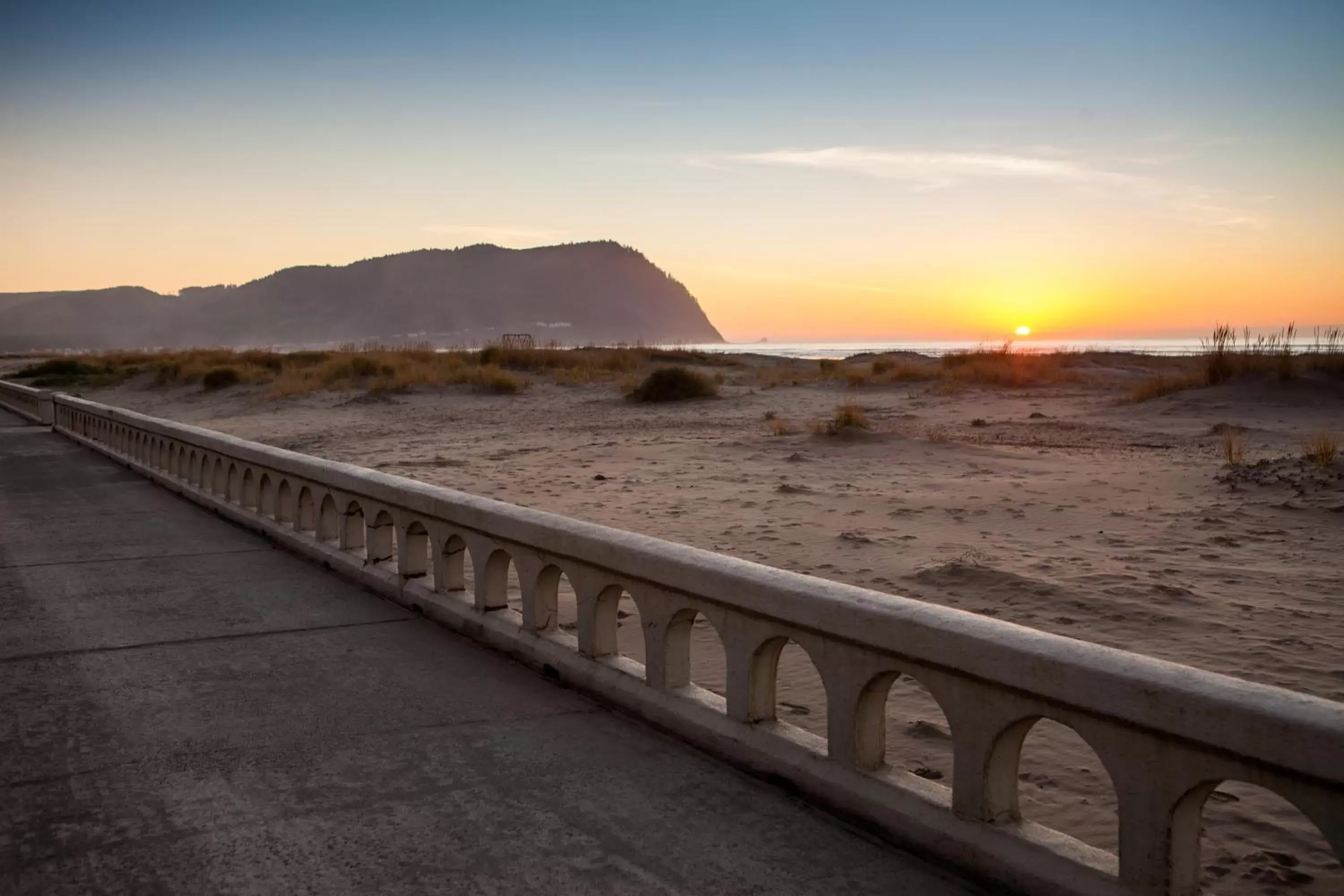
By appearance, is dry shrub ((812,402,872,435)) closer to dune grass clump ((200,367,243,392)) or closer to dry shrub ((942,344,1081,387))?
dry shrub ((942,344,1081,387))

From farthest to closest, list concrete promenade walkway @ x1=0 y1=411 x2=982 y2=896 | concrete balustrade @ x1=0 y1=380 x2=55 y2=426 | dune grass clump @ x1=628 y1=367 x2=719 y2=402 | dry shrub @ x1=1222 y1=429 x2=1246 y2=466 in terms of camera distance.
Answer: dune grass clump @ x1=628 y1=367 x2=719 y2=402 < concrete balustrade @ x1=0 y1=380 x2=55 y2=426 < dry shrub @ x1=1222 y1=429 x2=1246 y2=466 < concrete promenade walkway @ x1=0 y1=411 x2=982 y2=896

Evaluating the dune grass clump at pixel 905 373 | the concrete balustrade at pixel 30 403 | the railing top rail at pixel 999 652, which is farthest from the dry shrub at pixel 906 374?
the railing top rail at pixel 999 652

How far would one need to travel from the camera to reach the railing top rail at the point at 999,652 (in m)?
2.70

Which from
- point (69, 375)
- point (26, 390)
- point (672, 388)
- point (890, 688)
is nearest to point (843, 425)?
point (672, 388)

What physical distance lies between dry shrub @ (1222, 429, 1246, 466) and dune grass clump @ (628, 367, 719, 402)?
13386 mm

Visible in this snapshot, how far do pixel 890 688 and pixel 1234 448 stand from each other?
12581 millimetres

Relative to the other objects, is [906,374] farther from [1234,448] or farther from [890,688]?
[890,688]

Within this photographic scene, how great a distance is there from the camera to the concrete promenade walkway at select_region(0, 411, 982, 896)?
3502mm

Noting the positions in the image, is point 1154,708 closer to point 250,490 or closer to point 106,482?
point 250,490

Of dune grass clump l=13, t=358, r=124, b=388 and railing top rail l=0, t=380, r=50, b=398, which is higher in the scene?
railing top rail l=0, t=380, r=50, b=398

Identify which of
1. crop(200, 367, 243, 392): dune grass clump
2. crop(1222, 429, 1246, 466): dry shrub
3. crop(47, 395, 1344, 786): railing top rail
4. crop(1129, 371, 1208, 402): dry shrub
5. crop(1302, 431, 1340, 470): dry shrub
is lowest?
crop(200, 367, 243, 392): dune grass clump

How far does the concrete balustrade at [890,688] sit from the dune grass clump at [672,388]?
21.6 m

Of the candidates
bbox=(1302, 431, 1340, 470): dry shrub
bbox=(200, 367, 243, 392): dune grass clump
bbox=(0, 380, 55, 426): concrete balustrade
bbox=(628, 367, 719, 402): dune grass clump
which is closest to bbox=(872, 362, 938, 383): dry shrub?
bbox=(628, 367, 719, 402): dune grass clump

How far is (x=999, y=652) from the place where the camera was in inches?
134
